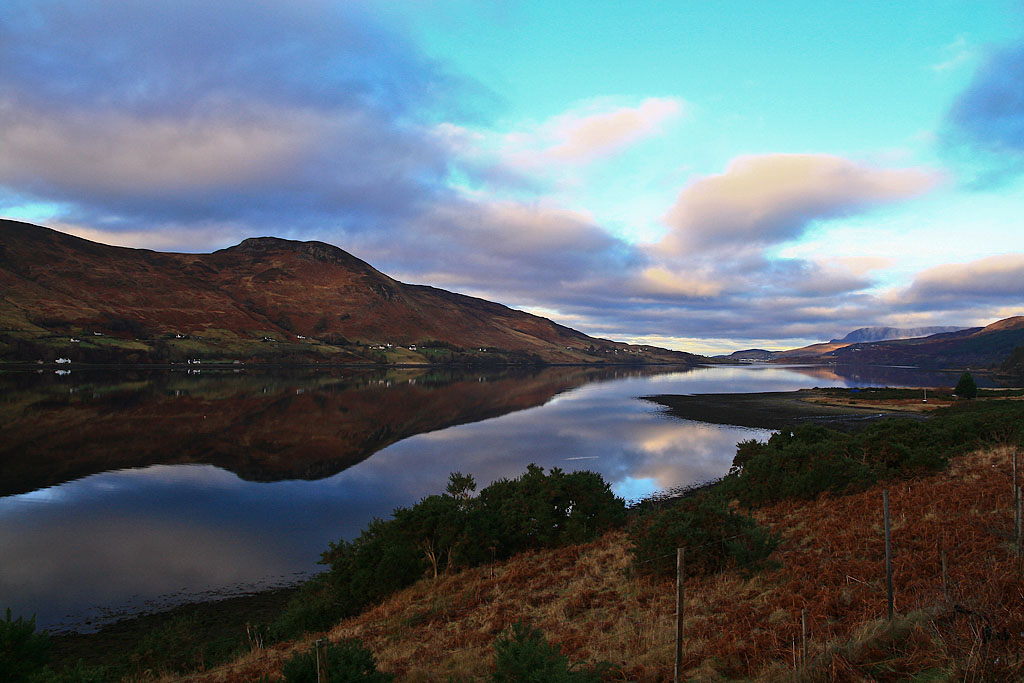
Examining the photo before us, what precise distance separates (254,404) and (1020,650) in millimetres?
86788

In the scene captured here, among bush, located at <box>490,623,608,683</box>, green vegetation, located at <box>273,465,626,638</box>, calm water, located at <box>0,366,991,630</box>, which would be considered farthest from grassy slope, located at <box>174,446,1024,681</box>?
calm water, located at <box>0,366,991,630</box>

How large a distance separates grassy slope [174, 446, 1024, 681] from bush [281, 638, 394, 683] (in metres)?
2.43

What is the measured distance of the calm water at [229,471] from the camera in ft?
70.9

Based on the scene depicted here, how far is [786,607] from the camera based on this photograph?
10156mm

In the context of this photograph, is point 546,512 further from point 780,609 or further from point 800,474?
point 780,609

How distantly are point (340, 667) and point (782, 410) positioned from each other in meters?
82.7

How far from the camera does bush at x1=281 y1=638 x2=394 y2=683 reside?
7.46m

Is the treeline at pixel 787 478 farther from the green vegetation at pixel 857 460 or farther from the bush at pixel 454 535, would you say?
the bush at pixel 454 535

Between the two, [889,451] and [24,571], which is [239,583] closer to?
[24,571]

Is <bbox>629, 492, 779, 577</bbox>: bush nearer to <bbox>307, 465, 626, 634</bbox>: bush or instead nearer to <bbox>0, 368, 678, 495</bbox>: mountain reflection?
<bbox>307, 465, 626, 634</bbox>: bush

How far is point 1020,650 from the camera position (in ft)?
19.4

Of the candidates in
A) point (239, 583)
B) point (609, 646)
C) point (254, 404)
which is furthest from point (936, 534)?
point (254, 404)

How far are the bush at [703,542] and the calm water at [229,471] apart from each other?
49.8 ft

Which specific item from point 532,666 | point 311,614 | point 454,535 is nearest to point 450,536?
point 454,535
